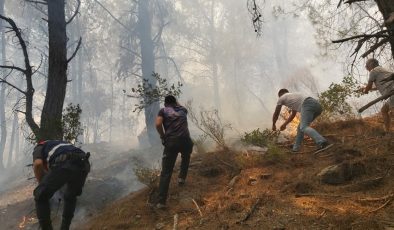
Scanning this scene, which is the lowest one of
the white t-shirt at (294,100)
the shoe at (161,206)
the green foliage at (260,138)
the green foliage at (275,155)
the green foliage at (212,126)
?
the shoe at (161,206)

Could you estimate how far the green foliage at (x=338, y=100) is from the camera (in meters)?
8.95

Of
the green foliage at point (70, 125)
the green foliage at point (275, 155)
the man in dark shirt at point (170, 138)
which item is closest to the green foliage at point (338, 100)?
the green foliage at point (275, 155)

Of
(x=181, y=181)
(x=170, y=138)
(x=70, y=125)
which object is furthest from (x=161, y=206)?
(x=70, y=125)

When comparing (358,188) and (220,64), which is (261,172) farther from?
(220,64)

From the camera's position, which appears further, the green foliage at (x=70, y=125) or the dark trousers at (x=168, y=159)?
the green foliage at (x=70, y=125)

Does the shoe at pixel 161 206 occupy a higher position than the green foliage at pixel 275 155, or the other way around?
the green foliage at pixel 275 155

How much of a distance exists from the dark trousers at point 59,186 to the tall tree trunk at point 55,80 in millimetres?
2452

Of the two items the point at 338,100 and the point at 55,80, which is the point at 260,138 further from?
the point at 55,80

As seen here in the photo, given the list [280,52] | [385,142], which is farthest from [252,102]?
[385,142]

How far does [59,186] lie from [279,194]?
302 centimetres

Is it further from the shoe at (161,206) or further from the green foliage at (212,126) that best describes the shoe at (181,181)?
the green foliage at (212,126)

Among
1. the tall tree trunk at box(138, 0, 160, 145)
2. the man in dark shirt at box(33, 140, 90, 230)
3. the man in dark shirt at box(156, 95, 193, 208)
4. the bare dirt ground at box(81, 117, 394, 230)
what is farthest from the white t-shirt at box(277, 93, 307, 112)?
the tall tree trunk at box(138, 0, 160, 145)

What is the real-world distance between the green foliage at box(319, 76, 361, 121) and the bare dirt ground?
1.25 m

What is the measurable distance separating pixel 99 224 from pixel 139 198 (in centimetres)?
85
